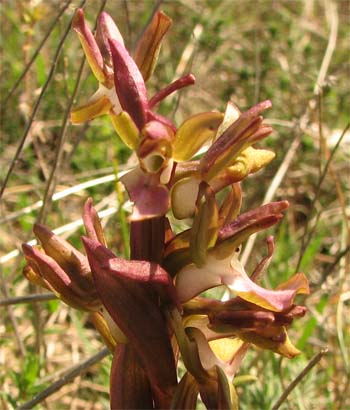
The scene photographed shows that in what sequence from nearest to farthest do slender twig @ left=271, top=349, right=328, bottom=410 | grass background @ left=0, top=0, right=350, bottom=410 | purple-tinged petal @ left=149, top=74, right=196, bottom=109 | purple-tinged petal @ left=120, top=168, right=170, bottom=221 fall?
purple-tinged petal @ left=120, top=168, right=170, bottom=221
purple-tinged petal @ left=149, top=74, right=196, bottom=109
slender twig @ left=271, top=349, right=328, bottom=410
grass background @ left=0, top=0, right=350, bottom=410

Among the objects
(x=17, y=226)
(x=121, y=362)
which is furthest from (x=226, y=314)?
(x=17, y=226)

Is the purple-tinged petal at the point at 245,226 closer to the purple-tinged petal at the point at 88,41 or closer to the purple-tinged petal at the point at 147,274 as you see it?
the purple-tinged petal at the point at 147,274

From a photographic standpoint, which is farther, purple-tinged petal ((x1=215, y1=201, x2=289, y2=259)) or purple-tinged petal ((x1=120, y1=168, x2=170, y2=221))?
purple-tinged petal ((x1=215, y1=201, x2=289, y2=259))

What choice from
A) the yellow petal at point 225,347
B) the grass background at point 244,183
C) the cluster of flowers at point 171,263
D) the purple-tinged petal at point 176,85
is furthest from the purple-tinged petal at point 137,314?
the grass background at point 244,183

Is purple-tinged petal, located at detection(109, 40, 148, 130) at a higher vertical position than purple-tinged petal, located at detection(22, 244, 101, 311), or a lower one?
higher

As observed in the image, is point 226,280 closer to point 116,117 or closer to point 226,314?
point 226,314

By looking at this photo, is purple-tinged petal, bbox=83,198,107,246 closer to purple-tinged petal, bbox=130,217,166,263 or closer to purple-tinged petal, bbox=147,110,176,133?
purple-tinged petal, bbox=130,217,166,263

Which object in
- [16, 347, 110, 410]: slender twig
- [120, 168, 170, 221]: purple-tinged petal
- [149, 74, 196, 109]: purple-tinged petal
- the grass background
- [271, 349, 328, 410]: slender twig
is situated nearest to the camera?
[120, 168, 170, 221]: purple-tinged petal

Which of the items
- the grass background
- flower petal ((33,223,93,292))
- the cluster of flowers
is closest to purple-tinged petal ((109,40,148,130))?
the cluster of flowers

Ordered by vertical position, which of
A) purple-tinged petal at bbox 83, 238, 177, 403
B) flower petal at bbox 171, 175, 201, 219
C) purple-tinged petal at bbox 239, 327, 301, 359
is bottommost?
purple-tinged petal at bbox 239, 327, 301, 359
